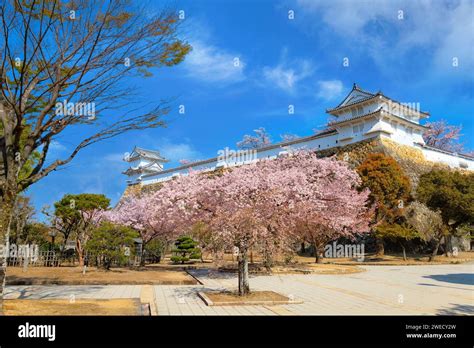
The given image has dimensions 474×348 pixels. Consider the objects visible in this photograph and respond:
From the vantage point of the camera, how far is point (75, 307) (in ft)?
25.2

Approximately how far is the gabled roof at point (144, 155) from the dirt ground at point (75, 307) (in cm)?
4914

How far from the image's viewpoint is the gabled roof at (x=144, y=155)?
5611 centimetres

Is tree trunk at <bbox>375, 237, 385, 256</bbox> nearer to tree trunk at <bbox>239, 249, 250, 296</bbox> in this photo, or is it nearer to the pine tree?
the pine tree

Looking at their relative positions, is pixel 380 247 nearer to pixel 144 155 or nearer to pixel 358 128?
pixel 358 128

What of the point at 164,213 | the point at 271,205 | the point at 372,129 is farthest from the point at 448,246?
the point at 271,205

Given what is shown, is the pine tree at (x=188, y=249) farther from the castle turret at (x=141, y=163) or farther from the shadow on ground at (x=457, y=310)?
the castle turret at (x=141, y=163)

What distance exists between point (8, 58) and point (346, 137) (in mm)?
30443

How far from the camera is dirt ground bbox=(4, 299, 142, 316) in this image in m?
7.08

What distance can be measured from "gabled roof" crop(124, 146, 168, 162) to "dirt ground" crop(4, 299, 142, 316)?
49139mm

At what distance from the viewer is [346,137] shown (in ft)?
112
